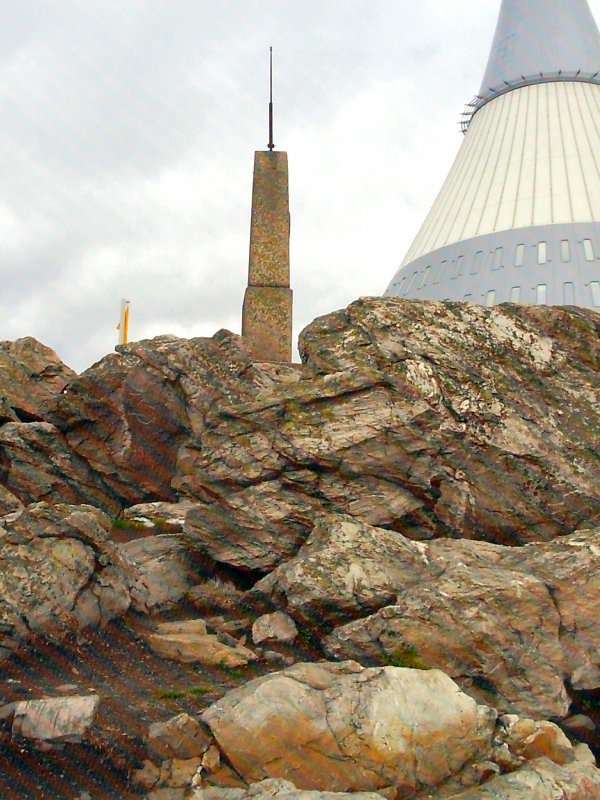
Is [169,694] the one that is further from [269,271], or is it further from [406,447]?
[269,271]

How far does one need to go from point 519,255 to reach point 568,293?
15.3ft

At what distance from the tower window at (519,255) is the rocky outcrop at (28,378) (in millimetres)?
34788

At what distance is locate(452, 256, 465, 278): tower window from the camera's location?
156 feet

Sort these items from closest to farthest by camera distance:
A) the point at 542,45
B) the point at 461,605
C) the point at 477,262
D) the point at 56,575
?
the point at 56,575 < the point at 461,605 < the point at 477,262 < the point at 542,45

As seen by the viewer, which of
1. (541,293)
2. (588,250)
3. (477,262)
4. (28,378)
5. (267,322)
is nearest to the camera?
(28,378)

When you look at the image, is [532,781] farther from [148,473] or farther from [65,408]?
[65,408]

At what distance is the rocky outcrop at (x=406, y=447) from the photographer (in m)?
10.9

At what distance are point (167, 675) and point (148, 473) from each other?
230 inches

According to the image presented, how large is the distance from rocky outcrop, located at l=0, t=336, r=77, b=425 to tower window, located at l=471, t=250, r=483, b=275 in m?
34.7

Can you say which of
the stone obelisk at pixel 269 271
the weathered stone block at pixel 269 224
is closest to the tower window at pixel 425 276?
the weathered stone block at pixel 269 224

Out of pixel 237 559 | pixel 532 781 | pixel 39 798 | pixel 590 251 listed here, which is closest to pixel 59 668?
pixel 39 798

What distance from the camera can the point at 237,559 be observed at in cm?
1065

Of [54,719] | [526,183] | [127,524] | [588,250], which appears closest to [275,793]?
[54,719]

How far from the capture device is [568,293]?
139 ft
